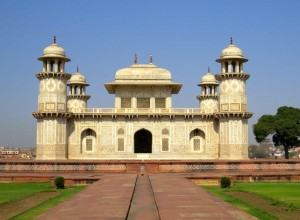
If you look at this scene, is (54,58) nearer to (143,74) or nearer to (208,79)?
(143,74)

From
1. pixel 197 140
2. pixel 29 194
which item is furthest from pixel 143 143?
pixel 29 194

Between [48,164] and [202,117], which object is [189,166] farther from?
[202,117]

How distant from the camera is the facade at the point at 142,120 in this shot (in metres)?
35.9

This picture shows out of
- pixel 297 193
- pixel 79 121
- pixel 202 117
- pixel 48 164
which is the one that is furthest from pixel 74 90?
pixel 297 193

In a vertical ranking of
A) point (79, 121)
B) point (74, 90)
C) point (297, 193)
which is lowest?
point (297, 193)

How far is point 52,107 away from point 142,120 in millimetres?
7886

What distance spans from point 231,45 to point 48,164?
19.7m

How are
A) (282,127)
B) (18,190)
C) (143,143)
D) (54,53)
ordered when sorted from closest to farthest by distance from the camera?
(18,190) < (54,53) < (143,143) < (282,127)

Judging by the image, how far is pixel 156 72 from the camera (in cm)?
4072

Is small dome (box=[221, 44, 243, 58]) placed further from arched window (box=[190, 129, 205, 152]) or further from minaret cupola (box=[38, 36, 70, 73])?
minaret cupola (box=[38, 36, 70, 73])

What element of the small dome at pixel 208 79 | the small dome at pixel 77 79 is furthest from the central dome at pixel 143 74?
the small dome at pixel 77 79

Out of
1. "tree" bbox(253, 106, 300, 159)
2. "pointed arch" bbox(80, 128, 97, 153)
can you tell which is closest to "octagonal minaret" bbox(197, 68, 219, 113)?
"tree" bbox(253, 106, 300, 159)

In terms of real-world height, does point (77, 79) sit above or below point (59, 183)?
above

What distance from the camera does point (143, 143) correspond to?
42.5 meters
